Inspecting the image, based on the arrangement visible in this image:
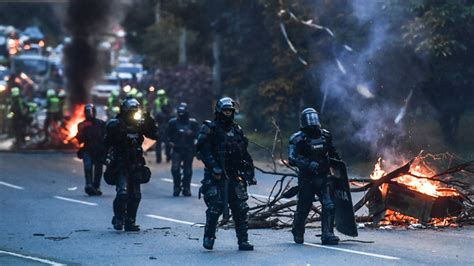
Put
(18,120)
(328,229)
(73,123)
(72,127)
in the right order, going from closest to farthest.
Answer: (328,229) < (72,127) < (73,123) < (18,120)

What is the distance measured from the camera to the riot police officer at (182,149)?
22.9 metres

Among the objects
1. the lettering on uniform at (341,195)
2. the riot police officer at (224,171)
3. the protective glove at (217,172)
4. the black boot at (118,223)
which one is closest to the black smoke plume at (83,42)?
the black boot at (118,223)

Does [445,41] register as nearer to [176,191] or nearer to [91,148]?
[176,191]

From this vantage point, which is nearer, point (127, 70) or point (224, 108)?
point (224, 108)

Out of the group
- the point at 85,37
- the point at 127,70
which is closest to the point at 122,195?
the point at 85,37

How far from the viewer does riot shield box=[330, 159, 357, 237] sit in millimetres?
14828

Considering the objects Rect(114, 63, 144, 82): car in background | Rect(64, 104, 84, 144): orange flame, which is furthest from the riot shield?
Rect(114, 63, 144, 82): car in background

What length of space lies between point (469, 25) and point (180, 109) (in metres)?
8.31

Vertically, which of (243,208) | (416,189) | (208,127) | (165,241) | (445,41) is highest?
(445,41)

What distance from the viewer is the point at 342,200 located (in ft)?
49.2

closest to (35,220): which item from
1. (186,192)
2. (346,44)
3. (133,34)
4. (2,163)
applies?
(186,192)

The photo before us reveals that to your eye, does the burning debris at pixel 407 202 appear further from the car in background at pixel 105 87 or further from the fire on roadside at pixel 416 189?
→ the car in background at pixel 105 87

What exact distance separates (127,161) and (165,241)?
5.23ft

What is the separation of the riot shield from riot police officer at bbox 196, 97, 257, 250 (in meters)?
1.32
